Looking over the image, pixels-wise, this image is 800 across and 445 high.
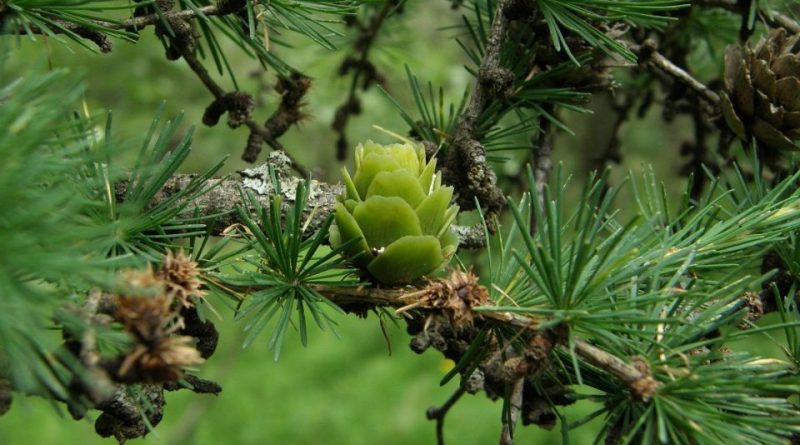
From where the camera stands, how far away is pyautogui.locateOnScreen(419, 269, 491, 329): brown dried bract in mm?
718

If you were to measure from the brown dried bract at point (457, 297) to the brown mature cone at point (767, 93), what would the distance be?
57 cm

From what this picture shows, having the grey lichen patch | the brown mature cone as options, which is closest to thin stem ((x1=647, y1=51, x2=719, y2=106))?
the brown mature cone

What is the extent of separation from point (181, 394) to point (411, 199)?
221 centimetres

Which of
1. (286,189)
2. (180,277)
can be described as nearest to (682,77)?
(286,189)

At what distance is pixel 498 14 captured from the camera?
1024 mm

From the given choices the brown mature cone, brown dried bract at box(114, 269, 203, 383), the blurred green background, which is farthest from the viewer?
the blurred green background

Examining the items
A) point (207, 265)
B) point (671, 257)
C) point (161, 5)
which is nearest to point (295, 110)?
point (161, 5)

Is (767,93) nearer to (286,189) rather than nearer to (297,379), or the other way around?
(286,189)

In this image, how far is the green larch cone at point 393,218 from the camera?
744 mm

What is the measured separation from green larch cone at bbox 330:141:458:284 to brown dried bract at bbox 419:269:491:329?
0.12 feet

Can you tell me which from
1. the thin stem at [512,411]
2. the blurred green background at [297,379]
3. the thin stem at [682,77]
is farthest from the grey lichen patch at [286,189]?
the blurred green background at [297,379]

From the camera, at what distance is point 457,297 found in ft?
2.36

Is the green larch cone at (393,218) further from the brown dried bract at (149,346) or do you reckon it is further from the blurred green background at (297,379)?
the blurred green background at (297,379)

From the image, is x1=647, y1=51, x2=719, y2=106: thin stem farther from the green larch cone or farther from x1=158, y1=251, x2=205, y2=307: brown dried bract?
x1=158, y1=251, x2=205, y2=307: brown dried bract
